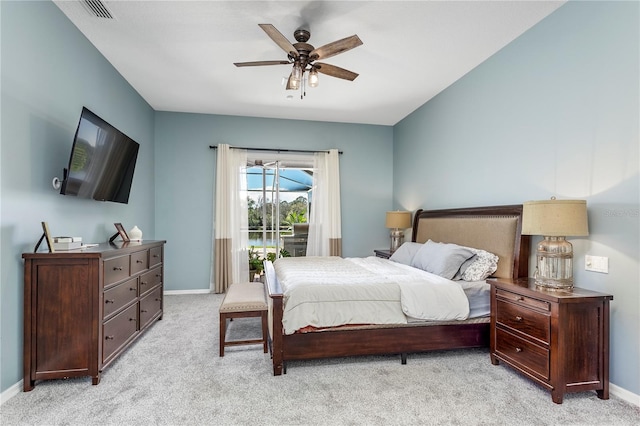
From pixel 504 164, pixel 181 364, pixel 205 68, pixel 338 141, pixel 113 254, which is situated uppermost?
pixel 205 68

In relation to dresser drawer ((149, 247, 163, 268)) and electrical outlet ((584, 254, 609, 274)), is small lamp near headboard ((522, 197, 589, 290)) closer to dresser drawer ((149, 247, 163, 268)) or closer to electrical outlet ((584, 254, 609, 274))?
electrical outlet ((584, 254, 609, 274))

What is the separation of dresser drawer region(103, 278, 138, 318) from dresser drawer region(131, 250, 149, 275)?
11 centimetres

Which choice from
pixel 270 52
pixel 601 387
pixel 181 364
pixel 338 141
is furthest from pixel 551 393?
pixel 338 141

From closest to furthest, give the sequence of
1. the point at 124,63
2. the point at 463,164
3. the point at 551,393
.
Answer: the point at 551,393 < the point at 124,63 < the point at 463,164

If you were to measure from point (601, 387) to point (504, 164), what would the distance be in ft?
6.50

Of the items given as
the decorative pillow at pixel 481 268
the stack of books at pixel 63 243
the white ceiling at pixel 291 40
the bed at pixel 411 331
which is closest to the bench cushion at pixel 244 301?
Answer: the bed at pixel 411 331

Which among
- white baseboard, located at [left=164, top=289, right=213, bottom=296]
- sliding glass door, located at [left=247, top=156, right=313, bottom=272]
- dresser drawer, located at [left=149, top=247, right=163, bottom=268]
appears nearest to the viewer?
dresser drawer, located at [left=149, top=247, right=163, bottom=268]

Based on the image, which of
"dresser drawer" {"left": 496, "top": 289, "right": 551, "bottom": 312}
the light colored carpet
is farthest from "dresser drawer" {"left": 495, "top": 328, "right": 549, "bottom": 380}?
"dresser drawer" {"left": 496, "top": 289, "right": 551, "bottom": 312}

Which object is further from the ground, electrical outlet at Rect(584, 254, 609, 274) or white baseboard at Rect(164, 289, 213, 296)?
electrical outlet at Rect(584, 254, 609, 274)

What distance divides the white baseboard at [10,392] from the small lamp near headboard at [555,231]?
3.69 metres

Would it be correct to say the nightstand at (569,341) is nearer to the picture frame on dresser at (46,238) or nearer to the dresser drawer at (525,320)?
the dresser drawer at (525,320)

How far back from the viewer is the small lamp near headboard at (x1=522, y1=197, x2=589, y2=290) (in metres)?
2.22

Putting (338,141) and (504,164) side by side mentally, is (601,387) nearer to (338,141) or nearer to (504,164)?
(504,164)

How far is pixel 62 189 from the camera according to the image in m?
2.59
